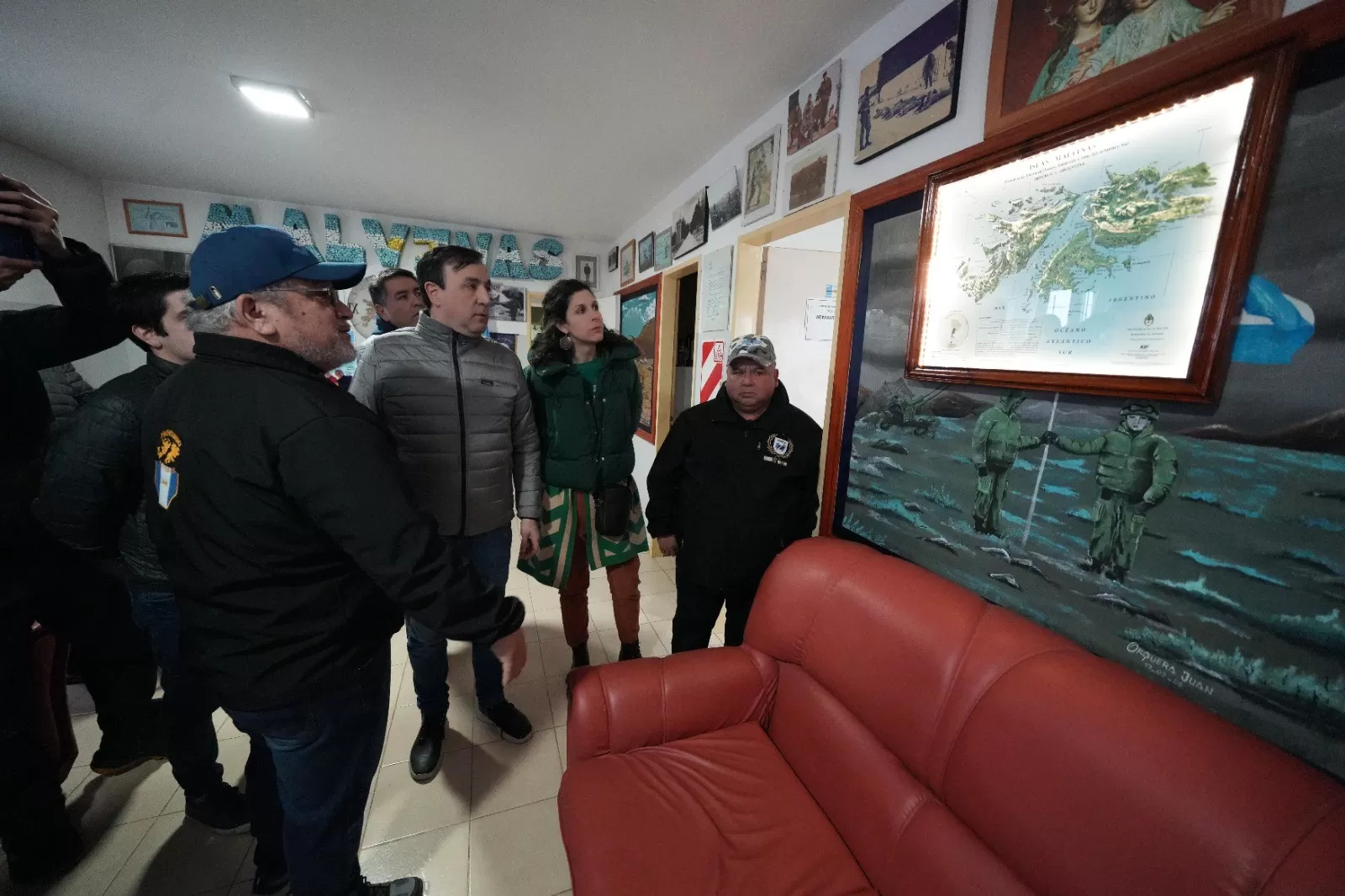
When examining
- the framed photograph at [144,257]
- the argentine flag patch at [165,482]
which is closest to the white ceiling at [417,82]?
the framed photograph at [144,257]

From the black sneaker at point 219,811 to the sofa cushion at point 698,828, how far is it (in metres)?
1.13

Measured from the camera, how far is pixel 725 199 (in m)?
2.46

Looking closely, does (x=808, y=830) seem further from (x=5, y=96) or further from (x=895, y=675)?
(x=5, y=96)

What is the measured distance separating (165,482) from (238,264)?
0.44 meters

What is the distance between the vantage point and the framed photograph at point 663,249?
3178 mm

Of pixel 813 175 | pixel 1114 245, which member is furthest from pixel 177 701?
pixel 813 175

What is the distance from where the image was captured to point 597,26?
1582 mm

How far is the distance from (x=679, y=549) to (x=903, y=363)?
1.06 metres

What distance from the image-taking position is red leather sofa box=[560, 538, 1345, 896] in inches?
25.4

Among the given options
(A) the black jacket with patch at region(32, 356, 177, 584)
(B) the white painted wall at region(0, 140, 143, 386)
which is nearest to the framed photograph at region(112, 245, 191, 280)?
(B) the white painted wall at region(0, 140, 143, 386)

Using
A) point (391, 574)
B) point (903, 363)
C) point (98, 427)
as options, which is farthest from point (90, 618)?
point (903, 363)

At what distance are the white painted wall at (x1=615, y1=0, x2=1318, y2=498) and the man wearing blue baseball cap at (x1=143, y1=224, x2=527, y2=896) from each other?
5.39 ft

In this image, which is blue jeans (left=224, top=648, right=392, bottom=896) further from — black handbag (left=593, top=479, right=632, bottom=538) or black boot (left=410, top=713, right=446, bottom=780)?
black handbag (left=593, top=479, right=632, bottom=538)

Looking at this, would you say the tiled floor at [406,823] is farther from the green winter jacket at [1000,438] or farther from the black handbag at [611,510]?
the green winter jacket at [1000,438]
